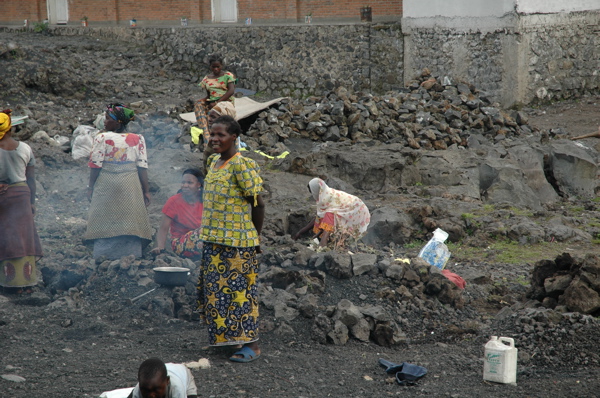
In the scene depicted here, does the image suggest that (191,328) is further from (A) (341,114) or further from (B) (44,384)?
(A) (341,114)

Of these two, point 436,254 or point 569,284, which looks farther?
point 436,254

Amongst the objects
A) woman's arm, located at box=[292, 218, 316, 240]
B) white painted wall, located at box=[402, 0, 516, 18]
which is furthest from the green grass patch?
white painted wall, located at box=[402, 0, 516, 18]

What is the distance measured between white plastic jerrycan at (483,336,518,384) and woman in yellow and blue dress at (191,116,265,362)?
1.51 m

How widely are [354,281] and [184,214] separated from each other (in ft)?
5.91

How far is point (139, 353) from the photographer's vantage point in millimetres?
4789

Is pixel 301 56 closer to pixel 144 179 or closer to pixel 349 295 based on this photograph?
pixel 144 179

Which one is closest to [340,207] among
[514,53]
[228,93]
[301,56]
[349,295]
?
[349,295]

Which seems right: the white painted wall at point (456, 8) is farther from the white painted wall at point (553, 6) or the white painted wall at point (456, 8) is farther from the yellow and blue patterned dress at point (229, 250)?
the yellow and blue patterned dress at point (229, 250)

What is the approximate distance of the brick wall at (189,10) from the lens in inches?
747

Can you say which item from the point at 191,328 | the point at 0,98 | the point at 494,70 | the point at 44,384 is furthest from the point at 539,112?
the point at 44,384

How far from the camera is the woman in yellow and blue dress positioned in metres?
4.62

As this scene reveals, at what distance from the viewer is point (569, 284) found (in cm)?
574

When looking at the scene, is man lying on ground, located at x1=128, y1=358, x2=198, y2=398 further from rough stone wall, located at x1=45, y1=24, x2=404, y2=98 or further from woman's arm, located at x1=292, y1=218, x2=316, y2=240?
rough stone wall, located at x1=45, y1=24, x2=404, y2=98

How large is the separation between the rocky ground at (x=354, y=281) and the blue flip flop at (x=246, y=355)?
0.07 meters
